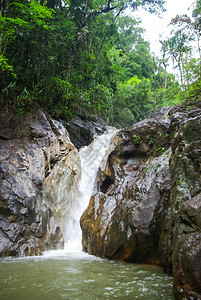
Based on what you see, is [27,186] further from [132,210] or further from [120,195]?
[132,210]

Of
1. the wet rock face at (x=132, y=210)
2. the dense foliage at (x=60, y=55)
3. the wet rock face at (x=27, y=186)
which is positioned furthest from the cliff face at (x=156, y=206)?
the dense foliage at (x=60, y=55)

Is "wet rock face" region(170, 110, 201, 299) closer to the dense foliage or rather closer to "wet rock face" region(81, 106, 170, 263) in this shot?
"wet rock face" region(81, 106, 170, 263)

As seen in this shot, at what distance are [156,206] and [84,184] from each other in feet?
15.4

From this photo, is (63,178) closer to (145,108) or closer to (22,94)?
(22,94)

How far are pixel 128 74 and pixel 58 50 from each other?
65.0 ft

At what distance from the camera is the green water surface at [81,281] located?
2797 millimetres

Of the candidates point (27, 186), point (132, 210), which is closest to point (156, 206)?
point (132, 210)

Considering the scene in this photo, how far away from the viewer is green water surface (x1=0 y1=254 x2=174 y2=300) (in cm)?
280

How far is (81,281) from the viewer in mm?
3342

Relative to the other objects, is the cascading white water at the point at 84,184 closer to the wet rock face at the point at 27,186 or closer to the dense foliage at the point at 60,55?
the wet rock face at the point at 27,186

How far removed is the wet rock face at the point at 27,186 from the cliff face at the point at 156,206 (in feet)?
4.23

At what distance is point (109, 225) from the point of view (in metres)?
5.75

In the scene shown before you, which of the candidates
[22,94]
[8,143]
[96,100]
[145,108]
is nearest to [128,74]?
[145,108]

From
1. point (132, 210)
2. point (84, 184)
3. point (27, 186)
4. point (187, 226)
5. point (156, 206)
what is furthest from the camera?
point (84, 184)
